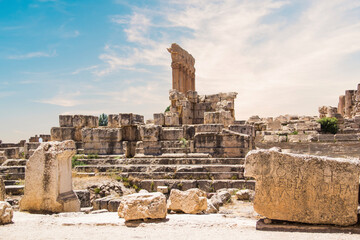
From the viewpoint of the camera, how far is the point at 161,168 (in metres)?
9.58

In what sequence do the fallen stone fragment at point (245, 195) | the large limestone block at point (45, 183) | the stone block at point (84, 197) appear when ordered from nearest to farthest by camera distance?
the large limestone block at point (45, 183) < the stone block at point (84, 197) < the fallen stone fragment at point (245, 195)

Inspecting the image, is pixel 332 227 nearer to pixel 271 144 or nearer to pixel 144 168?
pixel 144 168

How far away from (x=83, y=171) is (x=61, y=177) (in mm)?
4396

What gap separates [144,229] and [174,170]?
533 centimetres

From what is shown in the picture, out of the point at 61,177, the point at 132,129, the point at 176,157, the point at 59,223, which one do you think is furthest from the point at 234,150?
the point at 59,223

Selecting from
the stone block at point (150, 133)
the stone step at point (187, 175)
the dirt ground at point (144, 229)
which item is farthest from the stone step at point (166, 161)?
the dirt ground at point (144, 229)

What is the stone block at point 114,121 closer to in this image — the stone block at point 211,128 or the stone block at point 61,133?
the stone block at point 61,133

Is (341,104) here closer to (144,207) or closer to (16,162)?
(16,162)

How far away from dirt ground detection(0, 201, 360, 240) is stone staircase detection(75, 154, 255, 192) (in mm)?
4048

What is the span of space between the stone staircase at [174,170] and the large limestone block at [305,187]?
4.76 meters

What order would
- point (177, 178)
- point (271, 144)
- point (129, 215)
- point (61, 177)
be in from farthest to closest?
point (271, 144) → point (177, 178) → point (61, 177) → point (129, 215)

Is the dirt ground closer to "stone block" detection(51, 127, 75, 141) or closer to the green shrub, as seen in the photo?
"stone block" detection(51, 127, 75, 141)

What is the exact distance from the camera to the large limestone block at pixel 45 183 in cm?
576

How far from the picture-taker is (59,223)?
464 centimetres
